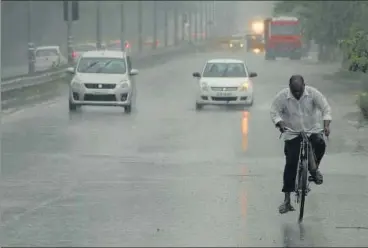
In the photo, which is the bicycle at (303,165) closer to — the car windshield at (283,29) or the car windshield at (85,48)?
the car windshield at (85,48)

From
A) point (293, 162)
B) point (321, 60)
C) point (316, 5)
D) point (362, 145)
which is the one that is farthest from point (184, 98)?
point (321, 60)

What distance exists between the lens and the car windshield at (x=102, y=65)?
32812 millimetres

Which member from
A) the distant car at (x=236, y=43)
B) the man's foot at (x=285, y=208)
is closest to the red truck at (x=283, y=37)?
the distant car at (x=236, y=43)

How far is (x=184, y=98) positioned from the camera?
3966cm

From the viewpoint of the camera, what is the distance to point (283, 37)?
84.7 meters

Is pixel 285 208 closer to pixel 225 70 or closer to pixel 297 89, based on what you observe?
pixel 297 89

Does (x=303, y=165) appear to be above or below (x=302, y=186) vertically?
above

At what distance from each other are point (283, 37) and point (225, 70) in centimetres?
5022

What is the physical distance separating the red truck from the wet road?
55317 millimetres

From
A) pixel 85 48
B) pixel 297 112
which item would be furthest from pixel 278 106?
pixel 85 48

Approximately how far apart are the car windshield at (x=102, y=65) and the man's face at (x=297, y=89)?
2081cm

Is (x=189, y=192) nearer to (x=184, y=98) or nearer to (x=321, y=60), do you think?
(x=184, y=98)

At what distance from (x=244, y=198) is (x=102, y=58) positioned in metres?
19.6

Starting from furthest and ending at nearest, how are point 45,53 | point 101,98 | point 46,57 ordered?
point 45,53 → point 46,57 → point 101,98
